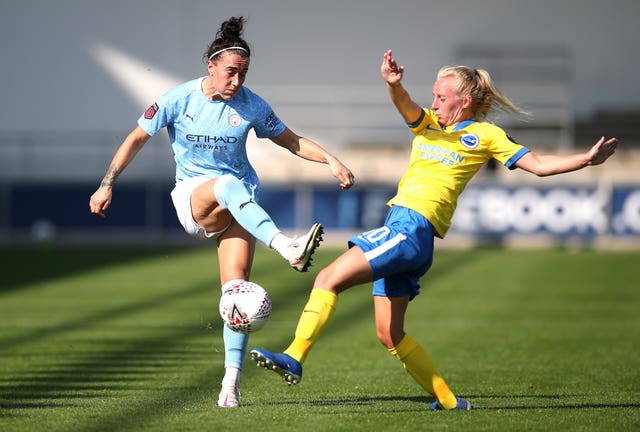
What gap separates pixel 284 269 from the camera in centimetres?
1772

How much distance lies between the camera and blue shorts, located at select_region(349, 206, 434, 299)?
19.0 feet

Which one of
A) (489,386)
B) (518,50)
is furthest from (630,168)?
(489,386)

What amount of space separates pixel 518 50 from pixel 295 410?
2224 centimetres

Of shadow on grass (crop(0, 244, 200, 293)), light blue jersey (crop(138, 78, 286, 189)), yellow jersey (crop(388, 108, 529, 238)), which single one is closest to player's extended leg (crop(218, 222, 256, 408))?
light blue jersey (crop(138, 78, 286, 189))

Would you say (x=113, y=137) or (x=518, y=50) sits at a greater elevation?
(x=518, y=50)

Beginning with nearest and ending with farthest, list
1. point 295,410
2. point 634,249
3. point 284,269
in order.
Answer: point 295,410
point 284,269
point 634,249

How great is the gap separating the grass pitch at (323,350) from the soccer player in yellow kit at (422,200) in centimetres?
40

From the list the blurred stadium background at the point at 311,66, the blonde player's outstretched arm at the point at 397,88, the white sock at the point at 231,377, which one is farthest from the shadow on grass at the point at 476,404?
the blurred stadium background at the point at 311,66

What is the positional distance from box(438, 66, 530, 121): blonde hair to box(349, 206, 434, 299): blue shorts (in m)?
0.75

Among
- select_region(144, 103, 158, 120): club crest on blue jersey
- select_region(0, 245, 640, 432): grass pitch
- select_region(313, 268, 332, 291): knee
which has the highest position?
select_region(144, 103, 158, 120): club crest on blue jersey

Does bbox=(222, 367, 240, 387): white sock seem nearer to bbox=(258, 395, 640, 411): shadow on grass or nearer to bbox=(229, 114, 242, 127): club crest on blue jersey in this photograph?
bbox=(258, 395, 640, 411): shadow on grass

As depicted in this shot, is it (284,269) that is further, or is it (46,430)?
(284,269)

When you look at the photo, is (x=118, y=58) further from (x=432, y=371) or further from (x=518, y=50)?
(x=432, y=371)

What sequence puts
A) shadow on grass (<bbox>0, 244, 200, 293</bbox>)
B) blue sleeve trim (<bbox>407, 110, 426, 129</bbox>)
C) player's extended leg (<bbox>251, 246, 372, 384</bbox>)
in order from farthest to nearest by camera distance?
shadow on grass (<bbox>0, 244, 200, 293</bbox>) < blue sleeve trim (<bbox>407, 110, 426, 129</bbox>) < player's extended leg (<bbox>251, 246, 372, 384</bbox>)
